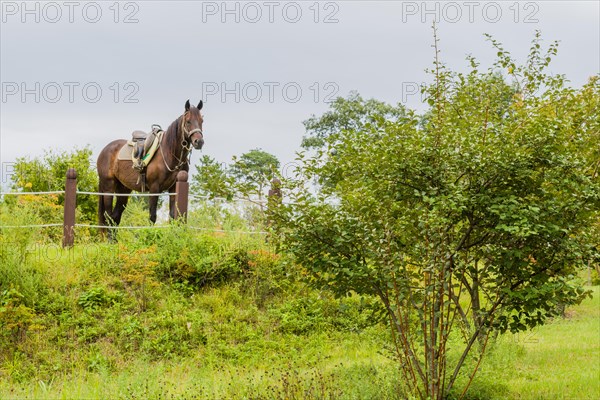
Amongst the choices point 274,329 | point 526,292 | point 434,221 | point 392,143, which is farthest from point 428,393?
point 274,329

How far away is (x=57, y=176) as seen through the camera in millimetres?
21531

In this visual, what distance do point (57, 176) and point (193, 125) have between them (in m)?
9.58

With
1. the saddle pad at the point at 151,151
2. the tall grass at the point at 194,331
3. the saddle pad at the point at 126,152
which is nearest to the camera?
the tall grass at the point at 194,331

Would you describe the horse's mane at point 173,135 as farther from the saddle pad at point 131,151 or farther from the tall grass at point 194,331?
the tall grass at point 194,331

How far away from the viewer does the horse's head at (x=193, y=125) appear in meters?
13.5

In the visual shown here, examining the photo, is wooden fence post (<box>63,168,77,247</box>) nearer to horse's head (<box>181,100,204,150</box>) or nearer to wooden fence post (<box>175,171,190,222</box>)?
wooden fence post (<box>175,171,190,222</box>)

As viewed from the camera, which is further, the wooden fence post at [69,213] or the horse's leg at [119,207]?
the horse's leg at [119,207]

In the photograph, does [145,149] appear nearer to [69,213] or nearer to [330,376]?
[69,213]

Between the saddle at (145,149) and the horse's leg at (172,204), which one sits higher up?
the saddle at (145,149)

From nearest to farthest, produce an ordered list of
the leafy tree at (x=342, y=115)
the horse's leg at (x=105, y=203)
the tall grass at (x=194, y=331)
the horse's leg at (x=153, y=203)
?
the tall grass at (x=194, y=331)
the horse's leg at (x=153, y=203)
the horse's leg at (x=105, y=203)
the leafy tree at (x=342, y=115)

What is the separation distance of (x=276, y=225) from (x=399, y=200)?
1.26m

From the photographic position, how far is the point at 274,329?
11508mm

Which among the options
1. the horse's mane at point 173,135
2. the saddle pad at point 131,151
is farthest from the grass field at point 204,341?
the saddle pad at point 131,151

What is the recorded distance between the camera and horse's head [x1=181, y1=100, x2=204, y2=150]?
44.3ft
